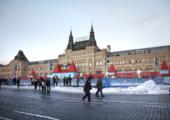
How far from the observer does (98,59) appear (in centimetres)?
9656

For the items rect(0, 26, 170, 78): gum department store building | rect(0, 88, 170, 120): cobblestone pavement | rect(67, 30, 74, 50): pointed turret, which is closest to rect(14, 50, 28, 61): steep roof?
rect(0, 26, 170, 78): gum department store building

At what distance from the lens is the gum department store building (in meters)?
83.9

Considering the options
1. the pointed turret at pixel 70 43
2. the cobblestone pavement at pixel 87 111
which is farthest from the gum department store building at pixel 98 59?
the cobblestone pavement at pixel 87 111

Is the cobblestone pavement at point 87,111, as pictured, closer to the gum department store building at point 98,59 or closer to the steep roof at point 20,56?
the gum department store building at point 98,59

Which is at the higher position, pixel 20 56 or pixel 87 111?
pixel 20 56

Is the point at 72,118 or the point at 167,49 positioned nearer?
the point at 72,118

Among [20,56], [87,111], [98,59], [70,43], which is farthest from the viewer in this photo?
[20,56]

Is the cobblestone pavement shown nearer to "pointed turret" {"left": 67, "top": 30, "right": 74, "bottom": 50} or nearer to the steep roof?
"pointed turret" {"left": 67, "top": 30, "right": 74, "bottom": 50}

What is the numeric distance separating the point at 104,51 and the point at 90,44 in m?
10.6

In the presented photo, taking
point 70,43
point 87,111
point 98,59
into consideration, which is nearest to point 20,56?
point 70,43

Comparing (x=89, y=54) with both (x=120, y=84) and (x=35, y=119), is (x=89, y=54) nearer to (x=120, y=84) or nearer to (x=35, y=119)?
(x=120, y=84)

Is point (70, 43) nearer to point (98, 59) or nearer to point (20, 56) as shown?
point (98, 59)

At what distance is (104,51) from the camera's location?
313 ft

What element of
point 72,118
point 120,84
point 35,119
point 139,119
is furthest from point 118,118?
point 120,84
